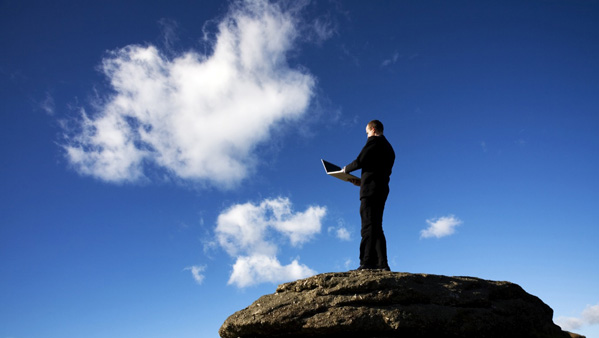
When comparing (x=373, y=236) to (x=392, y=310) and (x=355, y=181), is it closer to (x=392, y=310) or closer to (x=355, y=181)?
(x=355, y=181)

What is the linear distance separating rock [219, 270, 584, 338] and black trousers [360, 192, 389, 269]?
2.00 feet

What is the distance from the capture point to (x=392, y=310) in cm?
836

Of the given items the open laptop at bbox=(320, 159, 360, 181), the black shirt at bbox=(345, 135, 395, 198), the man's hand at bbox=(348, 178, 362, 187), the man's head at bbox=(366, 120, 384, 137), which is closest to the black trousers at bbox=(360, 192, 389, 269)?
the black shirt at bbox=(345, 135, 395, 198)

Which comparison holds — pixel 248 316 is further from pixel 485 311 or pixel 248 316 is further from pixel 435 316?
pixel 485 311

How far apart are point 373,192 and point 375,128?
5.43 ft

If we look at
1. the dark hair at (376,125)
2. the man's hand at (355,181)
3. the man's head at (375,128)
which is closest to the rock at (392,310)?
the man's hand at (355,181)

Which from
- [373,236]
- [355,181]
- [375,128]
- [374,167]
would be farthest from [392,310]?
[375,128]

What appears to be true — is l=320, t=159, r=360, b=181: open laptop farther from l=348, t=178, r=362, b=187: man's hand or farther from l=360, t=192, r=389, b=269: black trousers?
l=360, t=192, r=389, b=269: black trousers

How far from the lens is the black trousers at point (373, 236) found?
1008 cm

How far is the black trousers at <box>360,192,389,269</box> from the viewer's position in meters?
10.1

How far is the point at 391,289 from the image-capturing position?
873cm

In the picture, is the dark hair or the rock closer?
the rock

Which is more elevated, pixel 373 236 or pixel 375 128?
pixel 375 128

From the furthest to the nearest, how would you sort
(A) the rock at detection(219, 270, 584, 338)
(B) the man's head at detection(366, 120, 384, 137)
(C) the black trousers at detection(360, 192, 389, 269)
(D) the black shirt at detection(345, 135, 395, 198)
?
(B) the man's head at detection(366, 120, 384, 137) → (D) the black shirt at detection(345, 135, 395, 198) → (C) the black trousers at detection(360, 192, 389, 269) → (A) the rock at detection(219, 270, 584, 338)
